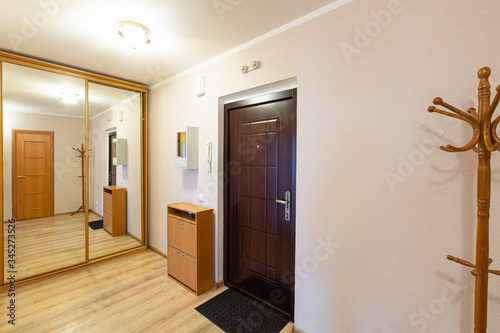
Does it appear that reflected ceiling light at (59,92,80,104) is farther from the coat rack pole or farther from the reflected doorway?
the coat rack pole

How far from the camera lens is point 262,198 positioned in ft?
7.38

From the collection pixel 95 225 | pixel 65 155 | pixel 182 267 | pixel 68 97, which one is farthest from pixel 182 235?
pixel 68 97

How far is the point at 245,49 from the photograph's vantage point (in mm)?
2268

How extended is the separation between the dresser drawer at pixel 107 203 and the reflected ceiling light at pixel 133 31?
2303 mm

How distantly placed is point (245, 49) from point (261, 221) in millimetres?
1784

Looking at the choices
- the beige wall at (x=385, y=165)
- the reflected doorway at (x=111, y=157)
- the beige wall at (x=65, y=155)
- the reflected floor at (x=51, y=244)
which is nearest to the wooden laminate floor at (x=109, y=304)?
the reflected floor at (x=51, y=244)

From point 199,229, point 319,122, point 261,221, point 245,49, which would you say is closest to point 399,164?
point 319,122

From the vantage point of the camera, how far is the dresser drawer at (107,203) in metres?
3.29

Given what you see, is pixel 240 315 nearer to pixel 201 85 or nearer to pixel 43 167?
→ pixel 201 85

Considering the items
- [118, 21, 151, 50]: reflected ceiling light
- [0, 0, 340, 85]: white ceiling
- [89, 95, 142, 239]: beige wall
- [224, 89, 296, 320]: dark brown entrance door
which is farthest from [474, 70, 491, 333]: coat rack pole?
[89, 95, 142, 239]: beige wall

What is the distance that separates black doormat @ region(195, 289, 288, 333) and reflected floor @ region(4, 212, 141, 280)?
2.00 metres

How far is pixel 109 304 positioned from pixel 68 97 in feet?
8.63

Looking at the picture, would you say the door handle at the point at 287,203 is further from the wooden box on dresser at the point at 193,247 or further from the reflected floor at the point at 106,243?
the reflected floor at the point at 106,243

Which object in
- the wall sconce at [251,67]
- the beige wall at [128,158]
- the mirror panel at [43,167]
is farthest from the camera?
the beige wall at [128,158]
